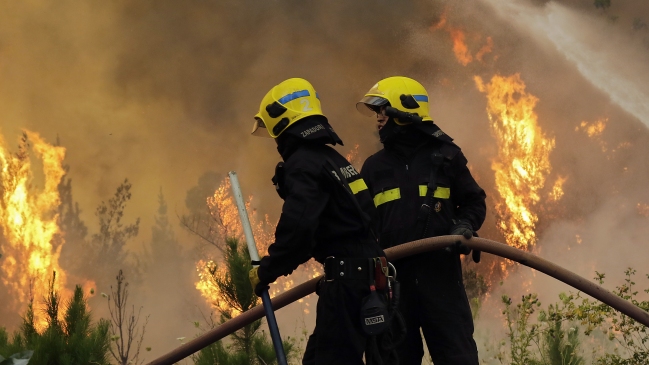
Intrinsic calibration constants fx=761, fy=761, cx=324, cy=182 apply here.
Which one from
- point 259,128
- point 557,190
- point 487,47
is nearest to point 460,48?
point 487,47

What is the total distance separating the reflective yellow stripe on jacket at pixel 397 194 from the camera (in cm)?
502

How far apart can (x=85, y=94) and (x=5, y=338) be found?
729cm

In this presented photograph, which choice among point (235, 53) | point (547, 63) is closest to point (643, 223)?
point (547, 63)

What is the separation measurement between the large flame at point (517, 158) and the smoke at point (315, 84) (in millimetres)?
165

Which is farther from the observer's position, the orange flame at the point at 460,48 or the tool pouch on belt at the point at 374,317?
the orange flame at the point at 460,48

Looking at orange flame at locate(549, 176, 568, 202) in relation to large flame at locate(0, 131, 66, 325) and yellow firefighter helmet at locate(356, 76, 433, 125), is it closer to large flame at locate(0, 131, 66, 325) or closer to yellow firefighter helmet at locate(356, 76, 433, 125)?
large flame at locate(0, 131, 66, 325)

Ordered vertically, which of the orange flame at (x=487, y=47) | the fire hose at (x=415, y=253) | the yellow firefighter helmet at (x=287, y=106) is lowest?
the fire hose at (x=415, y=253)

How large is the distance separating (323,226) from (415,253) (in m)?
0.87

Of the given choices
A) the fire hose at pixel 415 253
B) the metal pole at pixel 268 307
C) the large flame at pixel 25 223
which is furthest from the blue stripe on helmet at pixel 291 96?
the large flame at pixel 25 223

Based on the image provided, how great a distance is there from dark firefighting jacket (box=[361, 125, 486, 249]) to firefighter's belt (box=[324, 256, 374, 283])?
85cm

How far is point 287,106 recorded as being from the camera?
4.36 meters

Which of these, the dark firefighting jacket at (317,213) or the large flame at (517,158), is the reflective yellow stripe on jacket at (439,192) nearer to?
the dark firefighting jacket at (317,213)

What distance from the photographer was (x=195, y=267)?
13.4 metres

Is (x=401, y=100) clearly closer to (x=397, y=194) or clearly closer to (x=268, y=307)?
(x=397, y=194)
